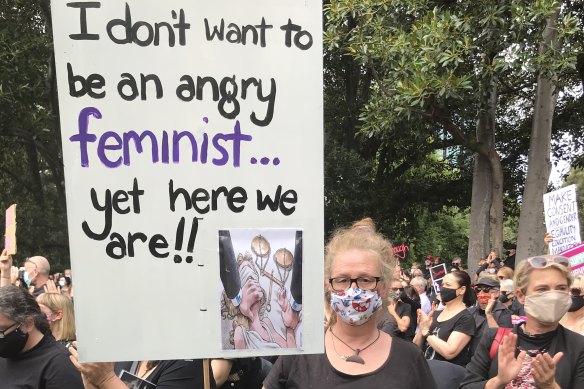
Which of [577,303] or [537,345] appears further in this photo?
[577,303]

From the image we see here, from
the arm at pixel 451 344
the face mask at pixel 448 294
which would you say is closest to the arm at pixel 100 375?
the arm at pixel 451 344

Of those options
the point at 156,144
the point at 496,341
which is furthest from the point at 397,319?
the point at 156,144

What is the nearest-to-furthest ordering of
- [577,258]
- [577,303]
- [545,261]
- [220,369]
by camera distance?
[545,261], [220,369], [577,303], [577,258]

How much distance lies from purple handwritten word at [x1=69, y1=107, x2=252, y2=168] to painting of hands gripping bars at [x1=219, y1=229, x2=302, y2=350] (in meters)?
0.26

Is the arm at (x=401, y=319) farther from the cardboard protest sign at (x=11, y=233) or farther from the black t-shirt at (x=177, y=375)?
the cardboard protest sign at (x=11, y=233)

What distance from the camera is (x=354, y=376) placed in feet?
6.81

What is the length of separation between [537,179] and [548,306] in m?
10.8

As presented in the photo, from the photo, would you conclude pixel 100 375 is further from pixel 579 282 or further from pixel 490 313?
pixel 490 313

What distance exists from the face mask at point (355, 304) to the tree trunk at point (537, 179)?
36.6 feet

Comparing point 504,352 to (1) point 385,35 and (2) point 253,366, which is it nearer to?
(2) point 253,366

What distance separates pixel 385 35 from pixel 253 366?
9.21 m

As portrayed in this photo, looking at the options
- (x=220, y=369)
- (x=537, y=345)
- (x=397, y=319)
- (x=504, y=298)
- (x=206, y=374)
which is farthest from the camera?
(x=504, y=298)

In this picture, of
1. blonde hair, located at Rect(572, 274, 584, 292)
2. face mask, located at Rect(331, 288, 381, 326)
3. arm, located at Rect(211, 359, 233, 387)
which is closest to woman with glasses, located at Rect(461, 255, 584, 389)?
face mask, located at Rect(331, 288, 381, 326)

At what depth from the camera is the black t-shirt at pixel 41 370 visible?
2.76m
